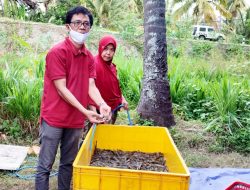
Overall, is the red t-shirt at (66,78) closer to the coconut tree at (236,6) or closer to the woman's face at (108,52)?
the woman's face at (108,52)

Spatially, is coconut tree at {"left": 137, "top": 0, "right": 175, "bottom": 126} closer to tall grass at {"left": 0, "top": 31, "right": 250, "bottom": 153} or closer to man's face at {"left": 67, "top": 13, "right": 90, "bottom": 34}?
tall grass at {"left": 0, "top": 31, "right": 250, "bottom": 153}

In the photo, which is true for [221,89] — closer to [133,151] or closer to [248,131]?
[248,131]

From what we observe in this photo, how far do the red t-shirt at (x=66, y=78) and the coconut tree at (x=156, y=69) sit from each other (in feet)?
8.67

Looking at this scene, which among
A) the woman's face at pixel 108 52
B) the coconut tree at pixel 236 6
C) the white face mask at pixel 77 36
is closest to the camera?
the white face mask at pixel 77 36

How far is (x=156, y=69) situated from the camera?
216 inches

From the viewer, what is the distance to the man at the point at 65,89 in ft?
8.97

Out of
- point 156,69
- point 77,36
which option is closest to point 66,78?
point 77,36

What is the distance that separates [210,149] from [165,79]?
1218mm

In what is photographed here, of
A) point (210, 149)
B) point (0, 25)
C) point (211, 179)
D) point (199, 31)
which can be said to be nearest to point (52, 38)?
point (0, 25)

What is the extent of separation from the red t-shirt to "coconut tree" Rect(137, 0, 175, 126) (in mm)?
2643

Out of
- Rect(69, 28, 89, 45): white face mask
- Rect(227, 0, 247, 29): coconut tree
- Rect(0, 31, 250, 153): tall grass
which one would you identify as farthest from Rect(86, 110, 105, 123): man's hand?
Rect(227, 0, 247, 29): coconut tree

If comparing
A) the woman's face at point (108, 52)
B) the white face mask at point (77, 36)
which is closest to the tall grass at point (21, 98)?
the woman's face at point (108, 52)

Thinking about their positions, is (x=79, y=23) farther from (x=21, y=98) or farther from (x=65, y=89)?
(x=21, y=98)

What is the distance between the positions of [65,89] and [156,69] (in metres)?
2.94
